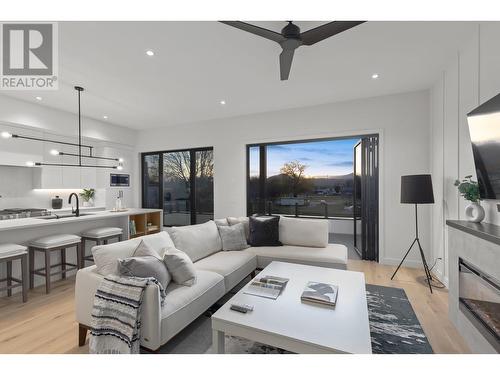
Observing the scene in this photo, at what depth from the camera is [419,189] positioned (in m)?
3.06

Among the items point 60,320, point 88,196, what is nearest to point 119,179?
point 88,196

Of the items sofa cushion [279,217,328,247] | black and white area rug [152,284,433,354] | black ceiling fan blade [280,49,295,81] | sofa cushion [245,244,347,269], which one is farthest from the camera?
sofa cushion [279,217,328,247]

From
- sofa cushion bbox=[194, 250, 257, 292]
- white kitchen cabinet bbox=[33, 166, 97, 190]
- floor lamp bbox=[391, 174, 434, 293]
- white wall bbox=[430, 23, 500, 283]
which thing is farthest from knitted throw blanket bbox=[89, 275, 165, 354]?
white kitchen cabinet bbox=[33, 166, 97, 190]

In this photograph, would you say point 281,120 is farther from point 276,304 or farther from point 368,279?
point 276,304

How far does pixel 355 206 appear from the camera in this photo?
4.41 m

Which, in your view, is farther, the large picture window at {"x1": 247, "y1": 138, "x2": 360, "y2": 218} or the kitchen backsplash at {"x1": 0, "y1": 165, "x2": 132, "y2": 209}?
the large picture window at {"x1": 247, "y1": 138, "x2": 360, "y2": 218}

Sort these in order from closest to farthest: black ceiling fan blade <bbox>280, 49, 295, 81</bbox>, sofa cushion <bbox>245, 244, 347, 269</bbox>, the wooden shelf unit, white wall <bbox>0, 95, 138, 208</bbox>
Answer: black ceiling fan blade <bbox>280, 49, 295, 81</bbox>, sofa cushion <bbox>245, 244, 347, 269</bbox>, white wall <bbox>0, 95, 138, 208</bbox>, the wooden shelf unit

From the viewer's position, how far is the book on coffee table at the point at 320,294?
1.77 meters

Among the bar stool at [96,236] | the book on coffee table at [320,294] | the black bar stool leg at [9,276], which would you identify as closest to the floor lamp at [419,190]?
the book on coffee table at [320,294]

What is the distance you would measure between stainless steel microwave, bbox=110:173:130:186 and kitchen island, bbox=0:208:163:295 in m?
1.33

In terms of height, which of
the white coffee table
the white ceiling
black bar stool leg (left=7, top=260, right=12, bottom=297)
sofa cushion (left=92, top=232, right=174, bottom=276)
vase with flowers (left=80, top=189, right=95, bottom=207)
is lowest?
black bar stool leg (left=7, top=260, right=12, bottom=297)

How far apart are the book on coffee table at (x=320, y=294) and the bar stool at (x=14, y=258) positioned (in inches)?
114

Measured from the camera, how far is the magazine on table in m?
1.91

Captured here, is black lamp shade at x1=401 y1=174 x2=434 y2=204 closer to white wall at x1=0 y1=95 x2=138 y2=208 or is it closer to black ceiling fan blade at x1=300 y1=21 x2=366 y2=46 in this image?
black ceiling fan blade at x1=300 y1=21 x2=366 y2=46
